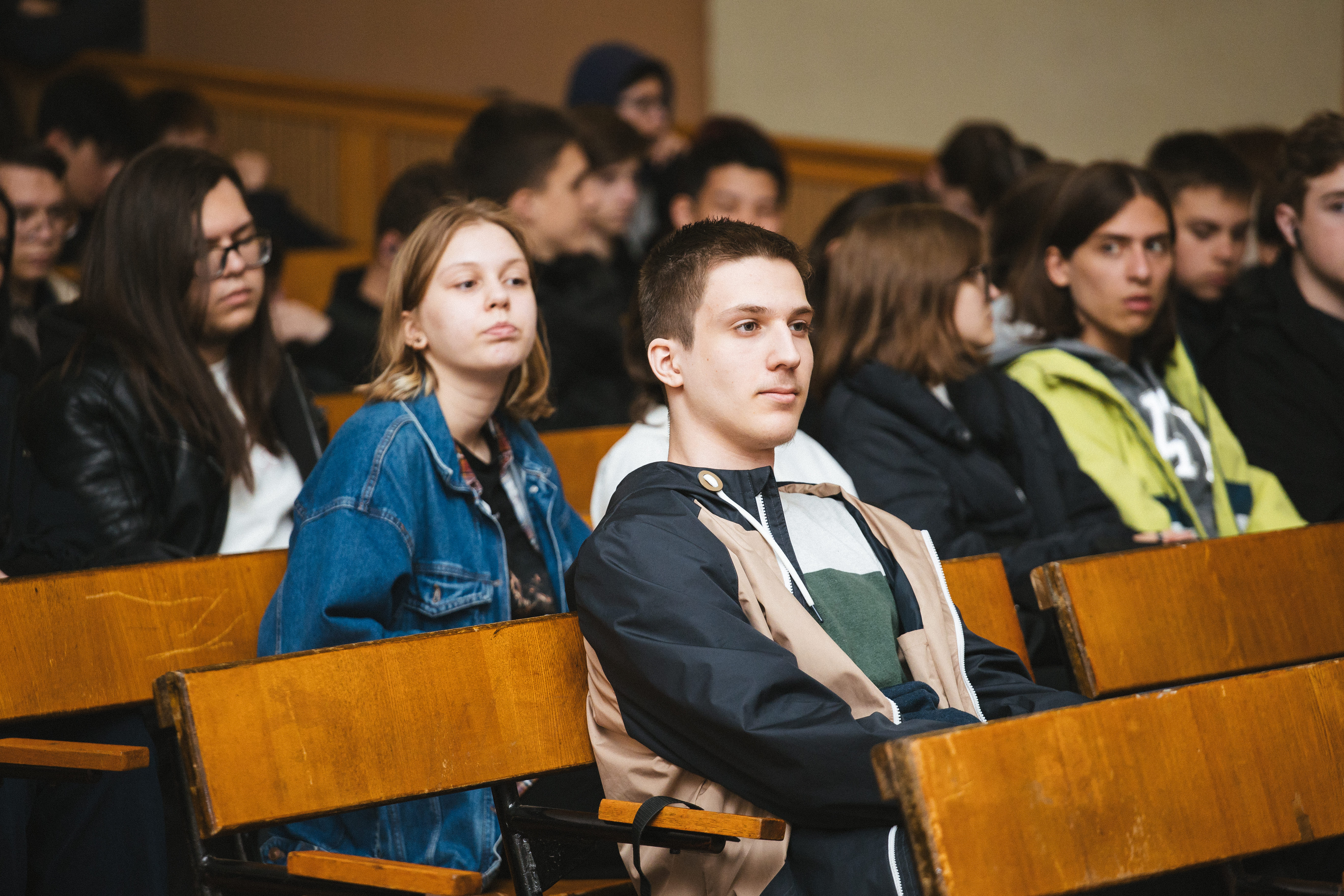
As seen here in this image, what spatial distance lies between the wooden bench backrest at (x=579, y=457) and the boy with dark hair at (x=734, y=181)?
1.20 m

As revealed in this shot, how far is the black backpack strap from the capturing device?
4.74 ft

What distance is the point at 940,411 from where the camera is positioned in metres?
2.69

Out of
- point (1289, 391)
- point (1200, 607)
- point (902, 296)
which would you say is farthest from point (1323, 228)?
point (1200, 607)

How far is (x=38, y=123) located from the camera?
4.84 m

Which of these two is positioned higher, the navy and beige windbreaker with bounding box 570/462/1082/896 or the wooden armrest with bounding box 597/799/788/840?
the navy and beige windbreaker with bounding box 570/462/1082/896

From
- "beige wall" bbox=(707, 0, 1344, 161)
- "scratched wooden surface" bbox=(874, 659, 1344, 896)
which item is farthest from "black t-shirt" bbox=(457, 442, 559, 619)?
"beige wall" bbox=(707, 0, 1344, 161)

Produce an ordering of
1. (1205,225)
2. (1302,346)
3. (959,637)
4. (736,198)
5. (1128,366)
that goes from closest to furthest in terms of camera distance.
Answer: (959,637), (1128,366), (1302,346), (1205,225), (736,198)

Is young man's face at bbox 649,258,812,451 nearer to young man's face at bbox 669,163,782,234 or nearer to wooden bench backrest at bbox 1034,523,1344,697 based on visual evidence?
wooden bench backrest at bbox 1034,523,1344,697

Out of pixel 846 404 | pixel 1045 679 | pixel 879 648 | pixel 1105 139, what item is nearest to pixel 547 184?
pixel 846 404

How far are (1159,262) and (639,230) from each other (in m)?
2.53

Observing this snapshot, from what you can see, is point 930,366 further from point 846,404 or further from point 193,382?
point 193,382

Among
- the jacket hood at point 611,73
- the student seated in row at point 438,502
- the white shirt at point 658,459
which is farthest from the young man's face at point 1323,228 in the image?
the jacket hood at point 611,73

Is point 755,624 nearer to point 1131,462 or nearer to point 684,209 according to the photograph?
point 1131,462

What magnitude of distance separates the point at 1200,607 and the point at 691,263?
3.52ft
